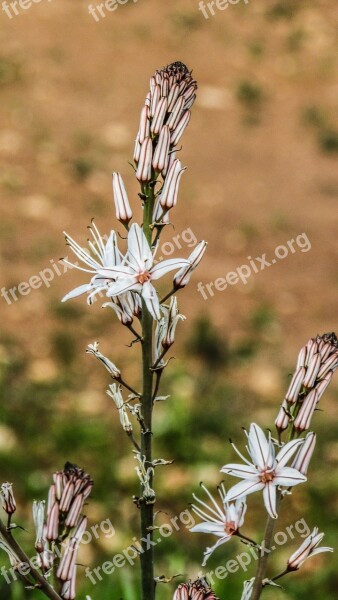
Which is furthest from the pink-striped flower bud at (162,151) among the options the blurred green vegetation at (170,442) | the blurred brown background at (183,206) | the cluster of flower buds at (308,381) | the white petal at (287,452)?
the blurred green vegetation at (170,442)

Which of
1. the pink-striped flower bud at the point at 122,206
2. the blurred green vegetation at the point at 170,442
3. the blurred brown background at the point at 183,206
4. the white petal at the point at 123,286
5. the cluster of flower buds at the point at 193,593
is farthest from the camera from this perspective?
the blurred brown background at the point at 183,206

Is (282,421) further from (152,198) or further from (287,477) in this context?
(152,198)

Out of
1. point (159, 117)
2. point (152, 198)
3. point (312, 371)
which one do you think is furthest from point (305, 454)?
point (159, 117)

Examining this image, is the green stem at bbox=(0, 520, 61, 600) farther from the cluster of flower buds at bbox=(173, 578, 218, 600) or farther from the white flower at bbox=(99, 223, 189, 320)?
the white flower at bbox=(99, 223, 189, 320)

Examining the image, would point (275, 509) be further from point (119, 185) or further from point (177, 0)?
point (177, 0)

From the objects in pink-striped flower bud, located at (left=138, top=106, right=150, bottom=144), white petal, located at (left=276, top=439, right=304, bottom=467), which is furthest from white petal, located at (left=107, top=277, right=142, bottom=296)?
white petal, located at (left=276, top=439, right=304, bottom=467)

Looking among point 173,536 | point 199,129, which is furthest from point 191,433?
point 199,129

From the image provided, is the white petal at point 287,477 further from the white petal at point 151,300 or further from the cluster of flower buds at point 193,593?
the white petal at point 151,300
